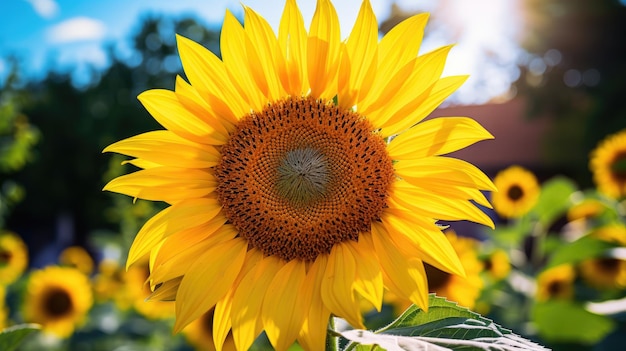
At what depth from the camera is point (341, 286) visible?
1.20 meters

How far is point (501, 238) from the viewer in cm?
464

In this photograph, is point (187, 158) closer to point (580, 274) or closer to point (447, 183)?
point (447, 183)

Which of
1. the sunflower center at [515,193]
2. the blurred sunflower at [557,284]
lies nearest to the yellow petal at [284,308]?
the blurred sunflower at [557,284]

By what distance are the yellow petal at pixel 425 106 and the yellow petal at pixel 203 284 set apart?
443mm

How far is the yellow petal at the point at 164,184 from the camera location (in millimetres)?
1298

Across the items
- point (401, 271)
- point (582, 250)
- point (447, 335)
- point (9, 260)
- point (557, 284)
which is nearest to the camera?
point (447, 335)

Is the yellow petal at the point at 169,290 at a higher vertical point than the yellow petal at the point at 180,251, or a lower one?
lower

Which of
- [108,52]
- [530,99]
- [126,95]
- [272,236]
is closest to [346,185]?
[272,236]

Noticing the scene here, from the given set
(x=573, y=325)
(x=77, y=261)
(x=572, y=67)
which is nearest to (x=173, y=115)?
(x=573, y=325)

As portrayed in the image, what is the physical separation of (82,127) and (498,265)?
1047 inches

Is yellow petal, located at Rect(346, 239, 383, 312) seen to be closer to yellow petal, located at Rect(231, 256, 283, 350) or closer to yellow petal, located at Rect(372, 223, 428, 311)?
yellow petal, located at Rect(372, 223, 428, 311)

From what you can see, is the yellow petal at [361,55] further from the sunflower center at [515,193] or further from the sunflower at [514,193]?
the sunflower center at [515,193]

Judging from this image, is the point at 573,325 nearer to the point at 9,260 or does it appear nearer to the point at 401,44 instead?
the point at 401,44

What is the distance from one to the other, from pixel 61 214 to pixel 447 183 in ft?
97.9
